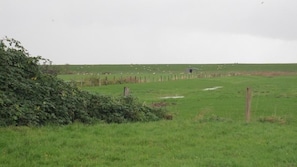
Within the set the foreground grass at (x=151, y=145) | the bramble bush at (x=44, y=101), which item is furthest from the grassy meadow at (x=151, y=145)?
the bramble bush at (x=44, y=101)

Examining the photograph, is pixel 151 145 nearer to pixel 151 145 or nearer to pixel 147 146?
pixel 151 145

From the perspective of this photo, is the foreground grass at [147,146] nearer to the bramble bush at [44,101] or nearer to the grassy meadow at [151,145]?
the grassy meadow at [151,145]

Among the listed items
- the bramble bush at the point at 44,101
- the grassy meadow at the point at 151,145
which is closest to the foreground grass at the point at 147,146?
the grassy meadow at the point at 151,145

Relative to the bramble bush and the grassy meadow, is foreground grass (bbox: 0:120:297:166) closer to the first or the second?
the grassy meadow

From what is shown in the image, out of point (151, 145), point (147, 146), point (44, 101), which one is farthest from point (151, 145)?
point (44, 101)

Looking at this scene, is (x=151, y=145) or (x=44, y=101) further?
(x=44, y=101)

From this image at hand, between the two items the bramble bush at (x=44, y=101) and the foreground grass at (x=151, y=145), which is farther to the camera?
the bramble bush at (x=44, y=101)

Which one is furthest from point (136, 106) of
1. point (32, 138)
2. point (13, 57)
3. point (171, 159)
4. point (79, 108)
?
point (171, 159)

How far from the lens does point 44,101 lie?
48.2 ft

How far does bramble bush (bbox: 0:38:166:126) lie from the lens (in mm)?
13555

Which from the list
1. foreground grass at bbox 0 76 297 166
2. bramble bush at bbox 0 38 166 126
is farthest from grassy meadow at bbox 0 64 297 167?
bramble bush at bbox 0 38 166 126

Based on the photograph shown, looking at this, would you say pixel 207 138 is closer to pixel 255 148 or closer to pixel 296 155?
pixel 255 148

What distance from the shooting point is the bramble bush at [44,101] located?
13.6 metres

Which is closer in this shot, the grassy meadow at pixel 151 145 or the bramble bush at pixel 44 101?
the grassy meadow at pixel 151 145
